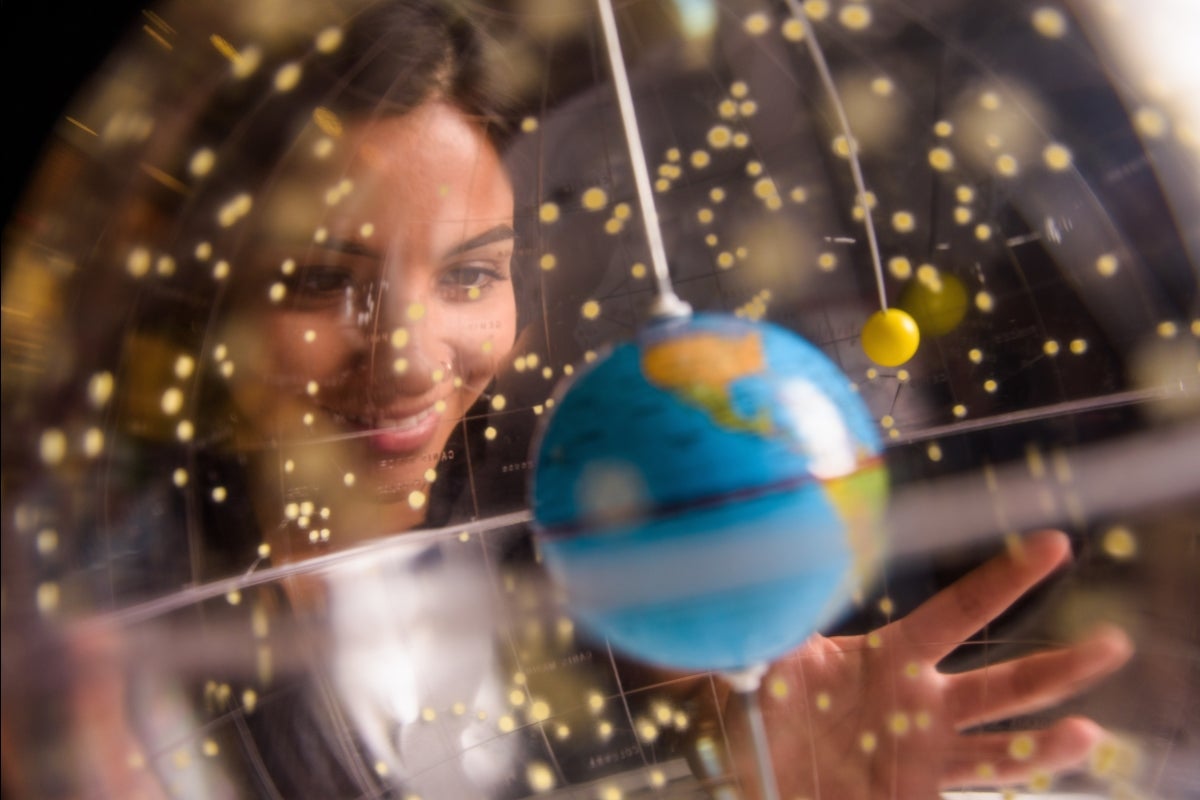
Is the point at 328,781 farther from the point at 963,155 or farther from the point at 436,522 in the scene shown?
the point at 963,155

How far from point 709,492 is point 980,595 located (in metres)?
0.30

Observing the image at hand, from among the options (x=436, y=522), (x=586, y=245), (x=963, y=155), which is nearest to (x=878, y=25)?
(x=963, y=155)

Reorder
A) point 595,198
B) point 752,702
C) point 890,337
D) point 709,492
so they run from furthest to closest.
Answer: point 595,198
point 890,337
point 752,702
point 709,492

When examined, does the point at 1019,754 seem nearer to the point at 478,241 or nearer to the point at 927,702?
the point at 927,702

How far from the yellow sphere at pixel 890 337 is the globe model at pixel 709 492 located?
0.60ft

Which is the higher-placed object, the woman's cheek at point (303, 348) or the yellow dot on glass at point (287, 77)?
the yellow dot on glass at point (287, 77)

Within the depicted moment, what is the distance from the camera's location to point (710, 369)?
381 mm

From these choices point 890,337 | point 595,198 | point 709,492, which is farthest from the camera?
point 595,198

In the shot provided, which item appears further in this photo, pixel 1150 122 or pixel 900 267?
pixel 900 267

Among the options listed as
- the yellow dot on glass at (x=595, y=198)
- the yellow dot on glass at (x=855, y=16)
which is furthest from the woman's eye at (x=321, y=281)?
the yellow dot on glass at (x=855, y=16)

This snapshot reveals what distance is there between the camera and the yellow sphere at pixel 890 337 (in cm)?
58

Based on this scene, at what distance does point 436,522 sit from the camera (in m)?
0.70

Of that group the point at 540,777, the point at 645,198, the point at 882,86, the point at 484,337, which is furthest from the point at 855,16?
the point at 540,777

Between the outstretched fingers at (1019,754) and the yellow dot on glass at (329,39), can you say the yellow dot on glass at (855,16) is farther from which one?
the outstretched fingers at (1019,754)
